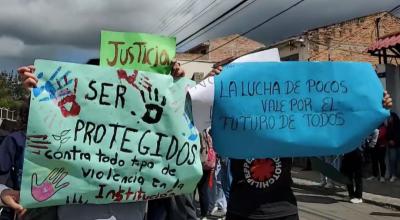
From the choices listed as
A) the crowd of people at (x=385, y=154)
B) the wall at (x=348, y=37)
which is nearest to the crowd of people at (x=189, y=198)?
the crowd of people at (x=385, y=154)

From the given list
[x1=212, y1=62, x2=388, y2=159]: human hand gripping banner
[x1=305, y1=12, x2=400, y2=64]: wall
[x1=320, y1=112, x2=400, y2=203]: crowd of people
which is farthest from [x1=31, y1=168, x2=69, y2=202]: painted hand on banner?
[x1=305, y1=12, x2=400, y2=64]: wall

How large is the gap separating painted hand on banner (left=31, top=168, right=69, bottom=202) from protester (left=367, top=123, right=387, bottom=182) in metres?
11.4

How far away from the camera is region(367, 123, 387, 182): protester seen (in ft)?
44.5

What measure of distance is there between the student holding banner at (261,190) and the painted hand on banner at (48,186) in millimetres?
1157

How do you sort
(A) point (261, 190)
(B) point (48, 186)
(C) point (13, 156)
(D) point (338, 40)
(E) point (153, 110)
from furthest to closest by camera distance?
(D) point (338, 40)
(A) point (261, 190)
(C) point (13, 156)
(E) point (153, 110)
(B) point (48, 186)

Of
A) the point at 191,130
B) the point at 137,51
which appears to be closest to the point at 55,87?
the point at 137,51

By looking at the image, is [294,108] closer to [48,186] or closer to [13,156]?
[48,186]

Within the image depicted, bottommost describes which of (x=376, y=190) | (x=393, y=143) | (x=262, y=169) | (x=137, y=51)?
(x=376, y=190)

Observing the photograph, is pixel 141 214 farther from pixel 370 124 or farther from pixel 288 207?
pixel 370 124

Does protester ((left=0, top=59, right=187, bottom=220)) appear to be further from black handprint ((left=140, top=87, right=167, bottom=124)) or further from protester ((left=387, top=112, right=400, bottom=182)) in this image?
protester ((left=387, top=112, right=400, bottom=182))

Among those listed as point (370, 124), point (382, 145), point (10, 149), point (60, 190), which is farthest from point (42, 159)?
point (382, 145)

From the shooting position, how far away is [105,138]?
3111mm

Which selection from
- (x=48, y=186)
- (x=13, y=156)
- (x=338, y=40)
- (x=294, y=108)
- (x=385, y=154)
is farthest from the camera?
(x=338, y=40)

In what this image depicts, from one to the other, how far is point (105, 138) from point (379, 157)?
468 inches
